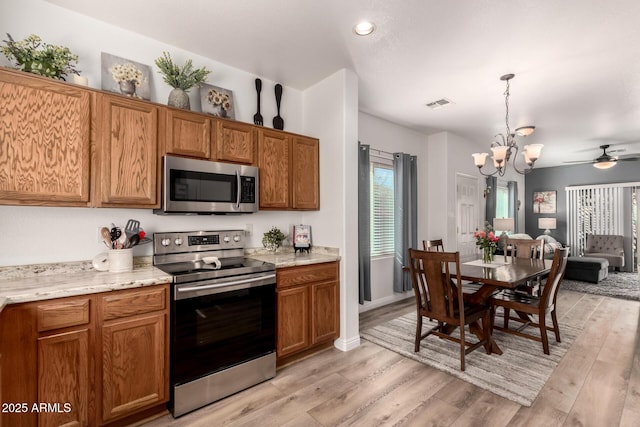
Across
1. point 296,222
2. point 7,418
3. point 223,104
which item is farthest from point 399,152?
point 7,418

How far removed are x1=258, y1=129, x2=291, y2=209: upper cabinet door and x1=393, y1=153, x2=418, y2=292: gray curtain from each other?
2205 millimetres

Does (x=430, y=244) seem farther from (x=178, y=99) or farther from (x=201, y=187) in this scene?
(x=178, y=99)

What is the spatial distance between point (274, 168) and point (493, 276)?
2299mm

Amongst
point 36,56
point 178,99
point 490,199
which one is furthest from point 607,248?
point 36,56

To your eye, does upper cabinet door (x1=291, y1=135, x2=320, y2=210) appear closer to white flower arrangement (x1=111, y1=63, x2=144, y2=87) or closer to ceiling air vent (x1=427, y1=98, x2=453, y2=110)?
white flower arrangement (x1=111, y1=63, x2=144, y2=87)

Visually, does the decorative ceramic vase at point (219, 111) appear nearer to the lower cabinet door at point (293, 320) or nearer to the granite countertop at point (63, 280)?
the granite countertop at point (63, 280)

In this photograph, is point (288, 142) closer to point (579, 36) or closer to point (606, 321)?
point (579, 36)

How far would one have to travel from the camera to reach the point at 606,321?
384 centimetres

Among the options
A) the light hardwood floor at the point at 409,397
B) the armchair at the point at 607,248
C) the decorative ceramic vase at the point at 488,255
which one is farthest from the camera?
the armchair at the point at 607,248

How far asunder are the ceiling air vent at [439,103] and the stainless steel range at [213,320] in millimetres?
3016

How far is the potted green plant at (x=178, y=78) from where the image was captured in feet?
7.86

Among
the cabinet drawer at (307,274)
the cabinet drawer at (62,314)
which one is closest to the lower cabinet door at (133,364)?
the cabinet drawer at (62,314)

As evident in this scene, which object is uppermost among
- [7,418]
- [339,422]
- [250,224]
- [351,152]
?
[351,152]

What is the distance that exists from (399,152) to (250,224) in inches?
112
